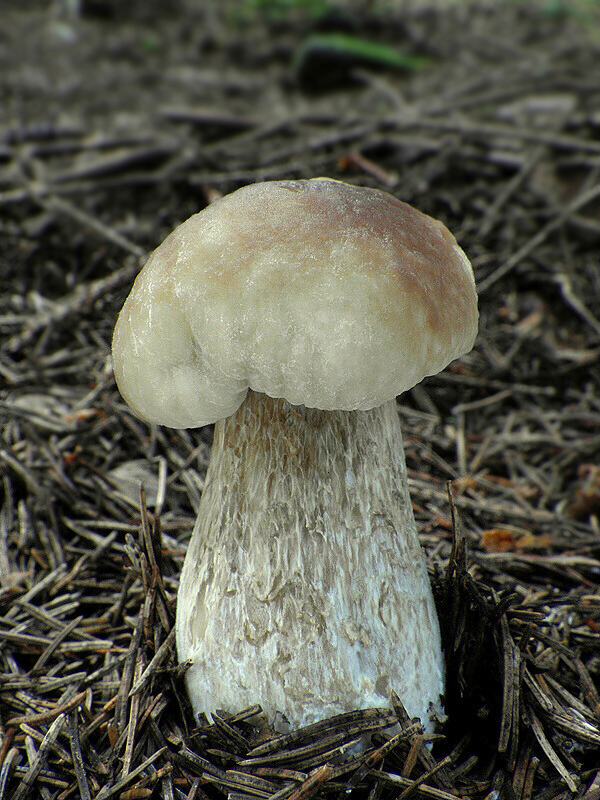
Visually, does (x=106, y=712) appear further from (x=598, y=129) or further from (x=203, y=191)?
(x=598, y=129)

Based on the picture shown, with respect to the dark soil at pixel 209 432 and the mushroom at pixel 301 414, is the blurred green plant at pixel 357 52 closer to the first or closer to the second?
the dark soil at pixel 209 432

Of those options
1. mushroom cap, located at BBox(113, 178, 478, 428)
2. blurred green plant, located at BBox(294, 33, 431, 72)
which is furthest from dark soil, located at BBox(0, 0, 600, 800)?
mushroom cap, located at BBox(113, 178, 478, 428)

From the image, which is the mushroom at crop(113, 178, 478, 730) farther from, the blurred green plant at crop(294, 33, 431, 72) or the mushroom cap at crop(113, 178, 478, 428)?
the blurred green plant at crop(294, 33, 431, 72)

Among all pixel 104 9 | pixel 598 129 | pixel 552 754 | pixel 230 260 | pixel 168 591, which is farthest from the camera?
pixel 104 9

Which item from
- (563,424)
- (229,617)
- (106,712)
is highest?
(229,617)

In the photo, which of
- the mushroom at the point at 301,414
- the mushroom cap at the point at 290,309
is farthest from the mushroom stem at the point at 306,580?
the mushroom cap at the point at 290,309

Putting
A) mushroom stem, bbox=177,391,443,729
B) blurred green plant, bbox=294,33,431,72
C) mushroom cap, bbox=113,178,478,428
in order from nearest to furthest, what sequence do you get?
mushroom cap, bbox=113,178,478,428 → mushroom stem, bbox=177,391,443,729 → blurred green plant, bbox=294,33,431,72

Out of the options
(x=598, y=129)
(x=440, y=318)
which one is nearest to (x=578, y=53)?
(x=598, y=129)
